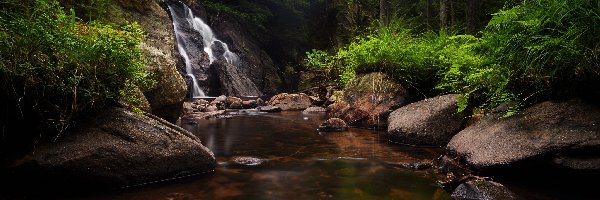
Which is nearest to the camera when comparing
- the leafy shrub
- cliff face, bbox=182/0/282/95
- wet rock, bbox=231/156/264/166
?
the leafy shrub

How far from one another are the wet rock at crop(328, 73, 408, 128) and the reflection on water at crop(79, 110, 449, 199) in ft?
2.08

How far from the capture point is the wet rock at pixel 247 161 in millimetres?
5199

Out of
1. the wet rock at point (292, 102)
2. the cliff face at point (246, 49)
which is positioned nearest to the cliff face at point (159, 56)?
the wet rock at point (292, 102)

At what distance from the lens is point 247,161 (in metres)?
5.25

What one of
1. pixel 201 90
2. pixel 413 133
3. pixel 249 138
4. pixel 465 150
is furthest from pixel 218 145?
pixel 201 90

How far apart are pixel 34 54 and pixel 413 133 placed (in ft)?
17.1

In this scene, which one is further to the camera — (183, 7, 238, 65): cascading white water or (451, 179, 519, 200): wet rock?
(183, 7, 238, 65): cascading white water

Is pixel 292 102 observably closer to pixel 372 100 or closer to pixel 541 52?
pixel 372 100

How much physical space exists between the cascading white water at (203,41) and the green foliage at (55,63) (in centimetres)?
1639

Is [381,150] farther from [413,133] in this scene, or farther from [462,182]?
[462,182]

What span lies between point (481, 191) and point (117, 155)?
11.6 ft

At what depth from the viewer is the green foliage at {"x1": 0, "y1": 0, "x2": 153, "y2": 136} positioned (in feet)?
11.3

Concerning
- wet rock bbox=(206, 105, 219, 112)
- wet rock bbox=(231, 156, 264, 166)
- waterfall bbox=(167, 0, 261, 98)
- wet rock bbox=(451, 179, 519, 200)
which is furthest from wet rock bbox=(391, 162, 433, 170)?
waterfall bbox=(167, 0, 261, 98)

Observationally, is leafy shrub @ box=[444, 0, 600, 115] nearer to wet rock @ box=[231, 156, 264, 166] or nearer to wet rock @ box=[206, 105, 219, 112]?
wet rock @ box=[231, 156, 264, 166]
